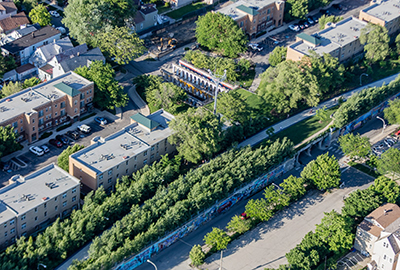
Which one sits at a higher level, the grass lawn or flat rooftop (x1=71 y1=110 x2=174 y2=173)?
flat rooftop (x1=71 y1=110 x2=174 y2=173)

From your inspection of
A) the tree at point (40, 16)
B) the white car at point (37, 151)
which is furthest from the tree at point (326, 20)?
the white car at point (37, 151)

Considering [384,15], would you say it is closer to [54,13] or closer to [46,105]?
[54,13]

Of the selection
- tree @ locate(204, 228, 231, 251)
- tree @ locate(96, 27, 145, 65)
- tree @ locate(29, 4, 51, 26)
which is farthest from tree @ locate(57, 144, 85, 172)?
tree @ locate(29, 4, 51, 26)

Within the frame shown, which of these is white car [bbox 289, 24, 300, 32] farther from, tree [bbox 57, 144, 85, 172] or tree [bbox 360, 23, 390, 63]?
tree [bbox 57, 144, 85, 172]

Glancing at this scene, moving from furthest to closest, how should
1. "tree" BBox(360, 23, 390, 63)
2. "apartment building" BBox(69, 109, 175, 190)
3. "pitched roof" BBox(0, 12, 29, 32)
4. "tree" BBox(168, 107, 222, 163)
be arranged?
1. "pitched roof" BBox(0, 12, 29, 32)
2. "tree" BBox(360, 23, 390, 63)
3. "tree" BBox(168, 107, 222, 163)
4. "apartment building" BBox(69, 109, 175, 190)

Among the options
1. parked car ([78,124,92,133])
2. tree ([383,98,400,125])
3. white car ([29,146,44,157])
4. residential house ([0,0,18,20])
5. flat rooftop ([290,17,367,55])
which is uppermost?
residential house ([0,0,18,20])

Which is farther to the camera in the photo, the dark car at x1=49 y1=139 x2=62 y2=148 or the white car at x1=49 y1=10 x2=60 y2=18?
the white car at x1=49 y1=10 x2=60 y2=18
